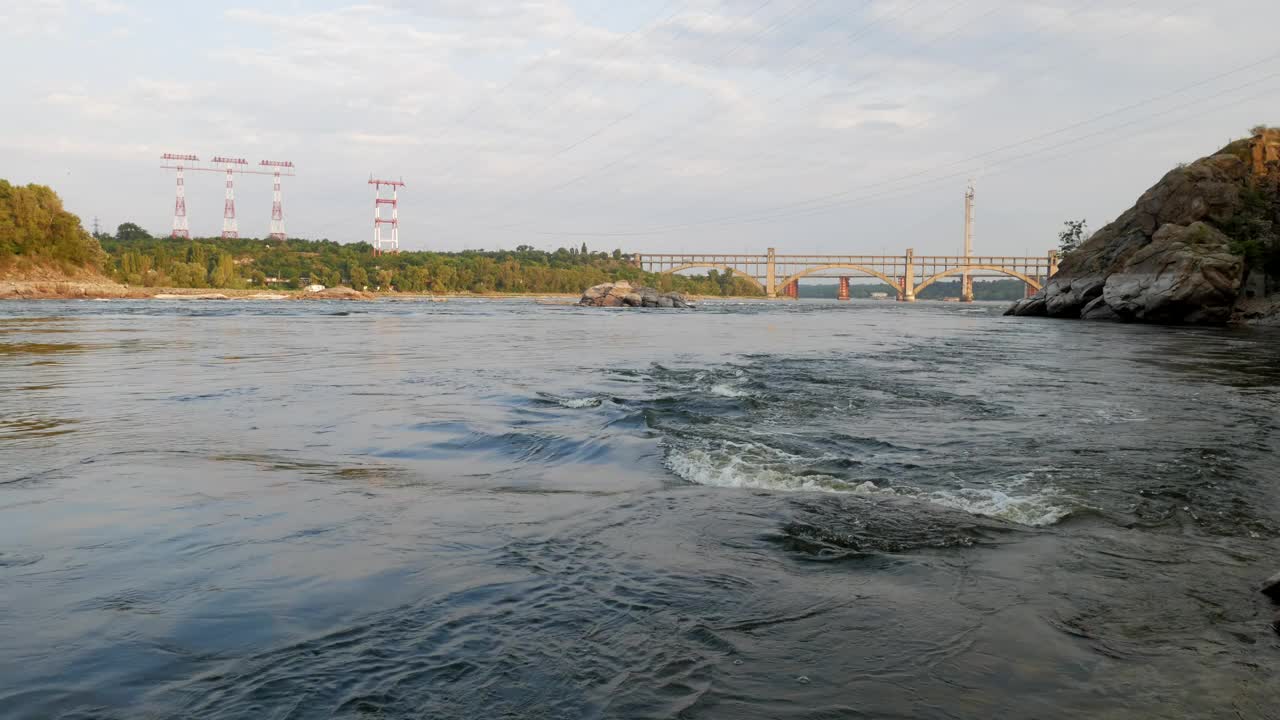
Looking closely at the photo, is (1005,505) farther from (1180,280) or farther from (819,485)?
(1180,280)

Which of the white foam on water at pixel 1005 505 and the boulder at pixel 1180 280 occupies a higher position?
the boulder at pixel 1180 280

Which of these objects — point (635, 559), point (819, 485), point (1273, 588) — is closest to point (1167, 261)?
point (819, 485)

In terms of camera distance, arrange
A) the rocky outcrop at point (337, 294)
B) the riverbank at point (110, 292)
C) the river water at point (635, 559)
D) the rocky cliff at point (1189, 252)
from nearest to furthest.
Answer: the river water at point (635, 559) → the rocky cliff at point (1189, 252) → the riverbank at point (110, 292) → the rocky outcrop at point (337, 294)

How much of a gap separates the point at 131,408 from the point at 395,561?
25.6ft

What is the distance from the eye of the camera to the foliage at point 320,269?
10906cm

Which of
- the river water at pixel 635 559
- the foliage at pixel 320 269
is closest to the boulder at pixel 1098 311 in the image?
the river water at pixel 635 559

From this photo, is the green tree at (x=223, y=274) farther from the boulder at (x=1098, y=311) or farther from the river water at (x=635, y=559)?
the river water at (x=635, y=559)

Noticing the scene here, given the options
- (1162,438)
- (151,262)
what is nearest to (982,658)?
(1162,438)

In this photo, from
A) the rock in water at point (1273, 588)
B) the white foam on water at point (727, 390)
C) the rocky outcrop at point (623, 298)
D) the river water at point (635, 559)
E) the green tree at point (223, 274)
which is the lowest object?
the river water at point (635, 559)

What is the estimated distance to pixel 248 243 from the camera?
15562 cm

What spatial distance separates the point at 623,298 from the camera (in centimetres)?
8056

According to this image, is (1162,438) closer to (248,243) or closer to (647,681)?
(647,681)

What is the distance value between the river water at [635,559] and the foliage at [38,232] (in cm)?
9482

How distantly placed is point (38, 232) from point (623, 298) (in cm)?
6493
